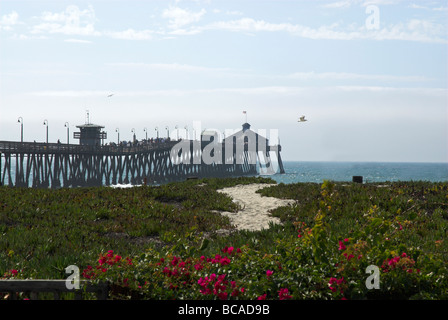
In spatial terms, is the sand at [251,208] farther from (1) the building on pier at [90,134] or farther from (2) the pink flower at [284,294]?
(1) the building on pier at [90,134]

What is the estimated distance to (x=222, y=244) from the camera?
10.8 meters

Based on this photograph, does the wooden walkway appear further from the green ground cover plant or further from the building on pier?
the green ground cover plant

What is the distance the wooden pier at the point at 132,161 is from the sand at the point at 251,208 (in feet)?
68.1

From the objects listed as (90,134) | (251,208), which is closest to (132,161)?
(90,134)

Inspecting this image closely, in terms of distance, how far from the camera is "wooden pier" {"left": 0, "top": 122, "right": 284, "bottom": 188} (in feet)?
144

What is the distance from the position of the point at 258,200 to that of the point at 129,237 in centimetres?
759

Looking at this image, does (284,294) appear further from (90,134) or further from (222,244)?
(90,134)

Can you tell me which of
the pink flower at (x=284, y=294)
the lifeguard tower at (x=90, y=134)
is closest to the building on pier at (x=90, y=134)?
the lifeguard tower at (x=90, y=134)

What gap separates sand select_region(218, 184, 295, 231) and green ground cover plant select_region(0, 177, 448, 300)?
0.48m

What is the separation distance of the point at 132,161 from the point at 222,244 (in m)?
61.3

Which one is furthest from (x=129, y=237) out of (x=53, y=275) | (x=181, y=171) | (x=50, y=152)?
(x=181, y=171)

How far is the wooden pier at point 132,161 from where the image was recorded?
4378 cm
